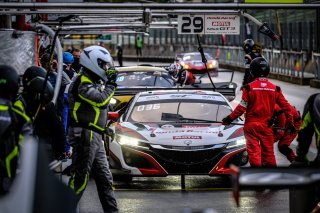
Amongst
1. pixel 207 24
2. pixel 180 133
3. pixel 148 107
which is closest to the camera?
pixel 180 133

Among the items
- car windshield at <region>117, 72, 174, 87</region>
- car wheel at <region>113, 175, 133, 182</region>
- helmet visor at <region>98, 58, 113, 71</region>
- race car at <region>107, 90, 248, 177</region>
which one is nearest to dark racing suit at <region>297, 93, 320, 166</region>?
helmet visor at <region>98, 58, 113, 71</region>

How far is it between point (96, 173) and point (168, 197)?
7.50ft

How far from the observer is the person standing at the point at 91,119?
37.3ft

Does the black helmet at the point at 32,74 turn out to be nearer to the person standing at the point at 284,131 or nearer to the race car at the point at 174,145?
the race car at the point at 174,145

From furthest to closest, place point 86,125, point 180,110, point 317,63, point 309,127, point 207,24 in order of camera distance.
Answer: point 317,63
point 207,24
point 180,110
point 86,125
point 309,127

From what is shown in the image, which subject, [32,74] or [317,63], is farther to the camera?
[317,63]

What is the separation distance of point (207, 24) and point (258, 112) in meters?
4.08

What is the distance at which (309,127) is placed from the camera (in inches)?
367

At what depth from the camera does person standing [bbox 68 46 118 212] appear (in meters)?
11.4

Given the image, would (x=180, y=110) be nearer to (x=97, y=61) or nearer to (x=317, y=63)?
(x=97, y=61)

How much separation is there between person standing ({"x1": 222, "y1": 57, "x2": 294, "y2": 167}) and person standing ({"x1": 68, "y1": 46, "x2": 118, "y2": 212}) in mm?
2731

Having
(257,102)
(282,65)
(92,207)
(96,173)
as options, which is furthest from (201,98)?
(282,65)

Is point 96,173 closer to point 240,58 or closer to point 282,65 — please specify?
point 282,65

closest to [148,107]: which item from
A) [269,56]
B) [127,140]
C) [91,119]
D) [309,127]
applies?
[127,140]
